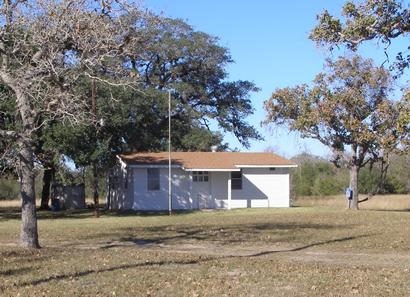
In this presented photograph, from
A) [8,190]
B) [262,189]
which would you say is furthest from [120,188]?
[8,190]

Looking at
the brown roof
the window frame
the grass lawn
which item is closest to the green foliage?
the brown roof

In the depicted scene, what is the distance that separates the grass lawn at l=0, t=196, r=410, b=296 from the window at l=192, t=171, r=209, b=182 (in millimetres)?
18060

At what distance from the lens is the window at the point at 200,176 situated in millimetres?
40156

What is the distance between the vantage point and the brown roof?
38969mm

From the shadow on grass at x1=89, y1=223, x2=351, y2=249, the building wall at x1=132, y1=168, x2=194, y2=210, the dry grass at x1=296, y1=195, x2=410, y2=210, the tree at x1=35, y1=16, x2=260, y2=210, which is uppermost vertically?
the tree at x1=35, y1=16, x2=260, y2=210

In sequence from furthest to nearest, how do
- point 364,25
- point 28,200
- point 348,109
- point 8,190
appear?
point 8,190
point 348,109
point 28,200
point 364,25

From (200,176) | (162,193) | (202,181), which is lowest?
(162,193)

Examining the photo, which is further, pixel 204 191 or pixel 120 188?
pixel 120 188

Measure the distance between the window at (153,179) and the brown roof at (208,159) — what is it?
590 mm

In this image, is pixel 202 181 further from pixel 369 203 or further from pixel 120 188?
pixel 369 203

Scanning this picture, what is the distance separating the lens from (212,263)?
12.6 m

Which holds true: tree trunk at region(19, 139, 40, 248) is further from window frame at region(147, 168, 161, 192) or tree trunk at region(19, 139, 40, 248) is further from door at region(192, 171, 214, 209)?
door at region(192, 171, 214, 209)

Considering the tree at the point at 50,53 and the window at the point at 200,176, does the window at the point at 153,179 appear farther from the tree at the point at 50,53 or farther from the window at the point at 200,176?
the tree at the point at 50,53

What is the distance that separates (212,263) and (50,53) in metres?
6.23
